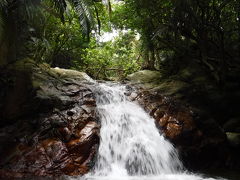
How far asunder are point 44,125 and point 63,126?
0.57 metres

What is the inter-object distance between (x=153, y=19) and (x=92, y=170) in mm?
7884

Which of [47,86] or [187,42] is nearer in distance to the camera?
[47,86]

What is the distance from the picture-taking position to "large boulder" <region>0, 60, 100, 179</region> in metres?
6.57

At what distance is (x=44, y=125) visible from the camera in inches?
297

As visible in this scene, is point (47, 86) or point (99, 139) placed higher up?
point (47, 86)

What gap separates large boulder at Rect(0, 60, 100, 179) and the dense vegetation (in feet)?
4.24

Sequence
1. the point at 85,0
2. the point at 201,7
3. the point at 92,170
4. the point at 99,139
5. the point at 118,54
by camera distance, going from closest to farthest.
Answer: the point at 92,170 → the point at 99,139 → the point at 85,0 → the point at 201,7 → the point at 118,54

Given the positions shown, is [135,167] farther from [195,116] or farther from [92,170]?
[195,116]

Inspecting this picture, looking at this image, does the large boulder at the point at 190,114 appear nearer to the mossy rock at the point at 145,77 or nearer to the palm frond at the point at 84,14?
the mossy rock at the point at 145,77

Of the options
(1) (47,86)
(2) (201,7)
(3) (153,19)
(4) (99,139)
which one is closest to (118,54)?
(3) (153,19)

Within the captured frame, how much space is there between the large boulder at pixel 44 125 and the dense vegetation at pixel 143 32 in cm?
129

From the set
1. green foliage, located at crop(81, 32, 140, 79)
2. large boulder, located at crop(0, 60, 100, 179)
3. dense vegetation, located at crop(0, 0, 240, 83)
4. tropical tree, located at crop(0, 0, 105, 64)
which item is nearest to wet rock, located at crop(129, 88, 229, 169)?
large boulder, located at crop(0, 60, 100, 179)

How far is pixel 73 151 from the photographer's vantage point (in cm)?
690

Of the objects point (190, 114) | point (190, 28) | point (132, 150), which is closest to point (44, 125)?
point (132, 150)
